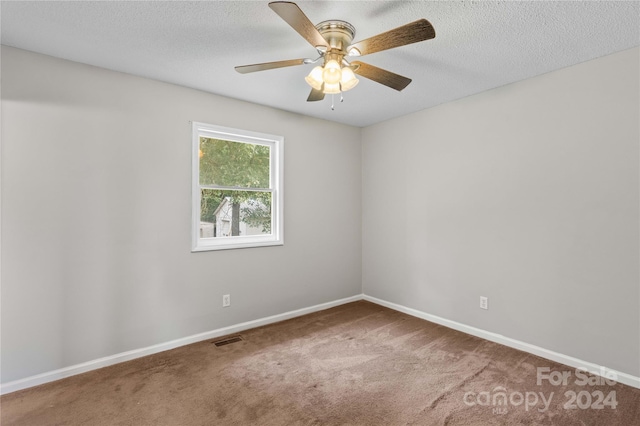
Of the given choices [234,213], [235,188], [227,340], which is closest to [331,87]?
[235,188]

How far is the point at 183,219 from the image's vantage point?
3059 millimetres

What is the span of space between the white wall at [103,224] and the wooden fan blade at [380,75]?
172 centimetres

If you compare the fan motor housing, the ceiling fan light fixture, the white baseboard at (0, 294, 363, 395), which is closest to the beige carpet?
the white baseboard at (0, 294, 363, 395)

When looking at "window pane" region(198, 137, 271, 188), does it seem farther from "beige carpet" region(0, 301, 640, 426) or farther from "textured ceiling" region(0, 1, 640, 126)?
"beige carpet" region(0, 301, 640, 426)

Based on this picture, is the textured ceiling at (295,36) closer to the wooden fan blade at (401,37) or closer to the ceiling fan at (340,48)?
the ceiling fan at (340,48)

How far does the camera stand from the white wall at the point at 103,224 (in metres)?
2.33

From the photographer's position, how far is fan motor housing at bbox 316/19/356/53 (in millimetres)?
1986

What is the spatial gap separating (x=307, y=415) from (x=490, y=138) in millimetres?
2948

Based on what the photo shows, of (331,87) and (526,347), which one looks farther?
(526,347)

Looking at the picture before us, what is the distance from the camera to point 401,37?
168 cm

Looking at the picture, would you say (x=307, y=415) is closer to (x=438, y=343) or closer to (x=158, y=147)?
(x=438, y=343)

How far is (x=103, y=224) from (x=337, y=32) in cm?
240

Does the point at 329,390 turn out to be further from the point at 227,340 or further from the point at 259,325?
the point at 259,325

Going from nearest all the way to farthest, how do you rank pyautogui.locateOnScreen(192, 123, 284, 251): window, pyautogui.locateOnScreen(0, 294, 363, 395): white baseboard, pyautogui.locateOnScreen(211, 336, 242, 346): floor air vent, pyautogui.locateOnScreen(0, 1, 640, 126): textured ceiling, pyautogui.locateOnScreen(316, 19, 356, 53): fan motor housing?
pyautogui.locateOnScreen(0, 1, 640, 126): textured ceiling, pyautogui.locateOnScreen(316, 19, 356, 53): fan motor housing, pyautogui.locateOnScreen(0, 294, 363, 395): white baseboard, pyautogui.locateOnScreen(211, 336, 242, 346): floor air vent, pyautogui.locateOnScreen(192, 123, 284, 251): window
